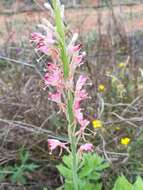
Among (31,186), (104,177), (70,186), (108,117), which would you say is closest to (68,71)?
(70,186)

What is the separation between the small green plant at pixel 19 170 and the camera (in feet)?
10.7

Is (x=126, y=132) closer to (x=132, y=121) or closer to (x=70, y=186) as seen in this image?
(x=132, y=121)

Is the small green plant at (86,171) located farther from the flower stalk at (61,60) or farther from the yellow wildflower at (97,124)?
the flower stalk at (61,60)

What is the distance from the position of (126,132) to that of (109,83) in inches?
24.8

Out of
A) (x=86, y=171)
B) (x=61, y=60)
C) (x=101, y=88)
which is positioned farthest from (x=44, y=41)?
(x=101, y=88)

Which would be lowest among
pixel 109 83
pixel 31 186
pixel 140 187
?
pixel 31 186

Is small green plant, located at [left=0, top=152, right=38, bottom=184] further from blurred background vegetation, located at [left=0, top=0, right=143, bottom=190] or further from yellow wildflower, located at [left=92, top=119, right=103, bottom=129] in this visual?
yellow wildflower, located at [left=92, top=119, right=103, bottom=129]

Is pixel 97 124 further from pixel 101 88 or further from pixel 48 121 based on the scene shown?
pixel 101 88

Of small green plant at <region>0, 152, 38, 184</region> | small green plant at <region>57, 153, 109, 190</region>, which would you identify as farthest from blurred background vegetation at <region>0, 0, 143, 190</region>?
small green plant at <region>57, 153, 109, 190</region>

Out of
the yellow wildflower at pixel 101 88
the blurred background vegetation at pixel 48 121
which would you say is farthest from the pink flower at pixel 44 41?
the yellow wildflower at pixel 101 88

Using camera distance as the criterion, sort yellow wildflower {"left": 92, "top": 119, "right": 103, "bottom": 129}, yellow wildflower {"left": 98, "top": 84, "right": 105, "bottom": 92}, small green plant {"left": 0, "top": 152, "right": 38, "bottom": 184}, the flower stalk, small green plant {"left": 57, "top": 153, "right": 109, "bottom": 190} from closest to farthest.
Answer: the flower stalk → small green plant {"left": 57, "top": 153, "right": 109, "bottom": 190} → small green plant {"left": 0, "top": 152, "right": 38, "bottom": 184} → yellow wildflower {"left": 92, "top": 119, "right": 103, "bottom": 129} → yellow wildflower {"left": 98, "top": 84, "right": 105, "bottom": 92}

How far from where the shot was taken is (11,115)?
385 cm

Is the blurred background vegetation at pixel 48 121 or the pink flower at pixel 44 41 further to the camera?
the blurred background vegetation at pixel 48 121

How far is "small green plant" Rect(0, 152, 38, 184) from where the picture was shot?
3256 mm
